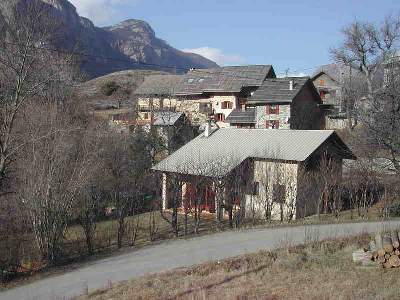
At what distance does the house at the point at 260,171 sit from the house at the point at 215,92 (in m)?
23.3

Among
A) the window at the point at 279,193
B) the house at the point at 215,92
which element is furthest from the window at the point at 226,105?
the window at the point at 279,193

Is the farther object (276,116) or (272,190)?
(276,116)

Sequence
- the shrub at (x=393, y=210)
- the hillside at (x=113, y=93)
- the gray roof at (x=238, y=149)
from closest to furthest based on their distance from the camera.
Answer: the shrub at (x=393, y=210) → the gray roof at (x=238, y=149) → the hillside at (x=113, y=93)

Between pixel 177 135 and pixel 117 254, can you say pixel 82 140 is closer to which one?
pixel 117 254

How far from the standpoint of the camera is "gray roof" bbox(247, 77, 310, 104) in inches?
1802

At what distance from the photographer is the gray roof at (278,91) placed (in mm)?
45759

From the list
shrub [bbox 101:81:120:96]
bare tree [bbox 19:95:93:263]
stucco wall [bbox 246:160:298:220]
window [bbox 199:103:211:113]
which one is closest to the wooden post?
stucco wall [bbox 246:160:298:220]

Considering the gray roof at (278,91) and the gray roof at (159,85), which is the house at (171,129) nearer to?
the gray roof at (278,91)

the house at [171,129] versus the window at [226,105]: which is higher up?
the window at [226,105]

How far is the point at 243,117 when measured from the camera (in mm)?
49625

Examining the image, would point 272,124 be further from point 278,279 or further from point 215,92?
point 278,279

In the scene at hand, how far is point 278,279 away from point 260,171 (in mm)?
14884

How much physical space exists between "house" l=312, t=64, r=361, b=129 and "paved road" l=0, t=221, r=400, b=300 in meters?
30.8

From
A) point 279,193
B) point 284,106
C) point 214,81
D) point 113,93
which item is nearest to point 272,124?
point 284,106
